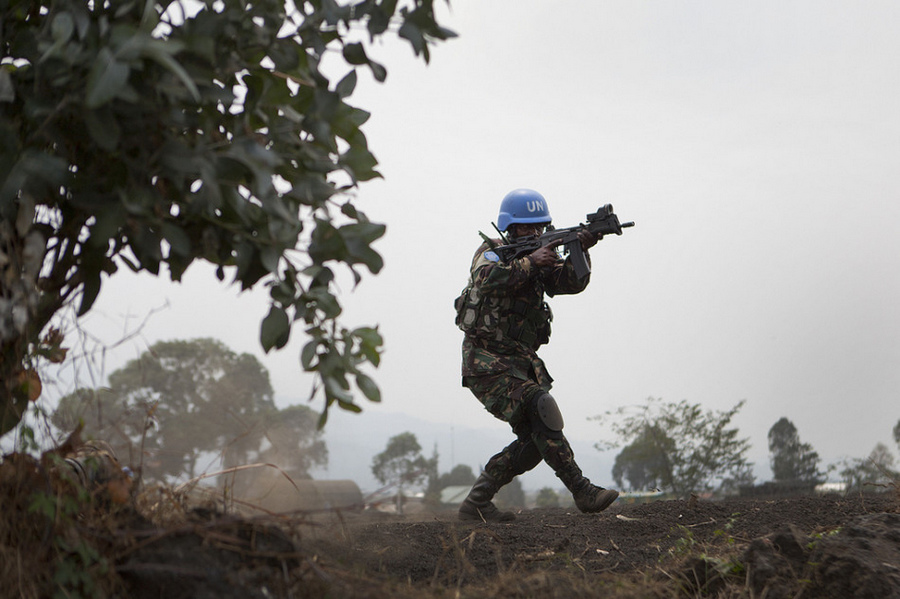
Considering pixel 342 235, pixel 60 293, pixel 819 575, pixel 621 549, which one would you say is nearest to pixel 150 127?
pixel 342 235

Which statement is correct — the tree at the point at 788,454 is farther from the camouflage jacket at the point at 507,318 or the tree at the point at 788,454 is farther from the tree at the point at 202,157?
the tree at the point at 202,157

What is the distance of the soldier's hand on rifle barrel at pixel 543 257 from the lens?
204 inches

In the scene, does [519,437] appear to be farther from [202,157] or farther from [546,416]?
[202,157]

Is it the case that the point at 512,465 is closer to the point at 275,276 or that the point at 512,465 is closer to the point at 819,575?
the point at 819,575

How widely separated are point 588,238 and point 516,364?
40.2 inches

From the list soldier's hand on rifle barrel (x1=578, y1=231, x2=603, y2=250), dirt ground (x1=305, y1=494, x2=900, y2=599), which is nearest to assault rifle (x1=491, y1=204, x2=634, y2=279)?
soldier's hand on rifle barrel (x1=578, y1=231, x2=603, y2=250)

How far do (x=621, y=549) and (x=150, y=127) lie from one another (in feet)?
10.3

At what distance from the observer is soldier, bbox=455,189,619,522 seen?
4.99 m

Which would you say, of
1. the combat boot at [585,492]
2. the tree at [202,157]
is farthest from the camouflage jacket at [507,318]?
the tree at [202,157]

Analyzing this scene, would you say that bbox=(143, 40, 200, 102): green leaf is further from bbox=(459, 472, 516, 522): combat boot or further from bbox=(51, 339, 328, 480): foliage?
bbox=(459, 472, 516, 522): combat boot

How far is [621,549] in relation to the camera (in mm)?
3998

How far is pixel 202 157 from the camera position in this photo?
2031 mm

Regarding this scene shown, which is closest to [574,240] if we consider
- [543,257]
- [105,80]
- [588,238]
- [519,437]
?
[588,238]

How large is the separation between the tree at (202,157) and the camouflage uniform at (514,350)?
2.80 metres
